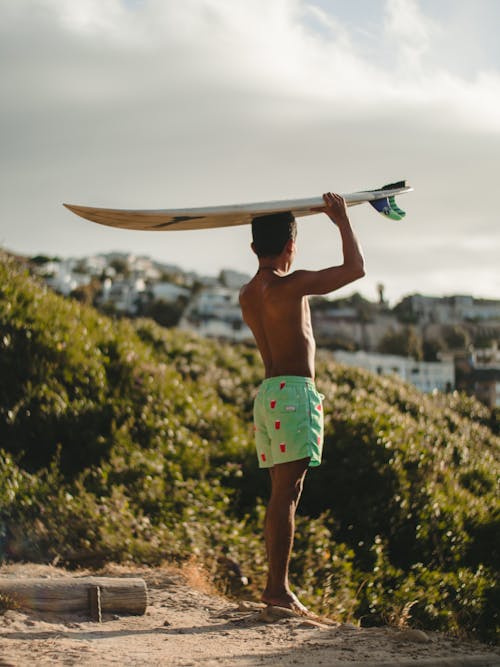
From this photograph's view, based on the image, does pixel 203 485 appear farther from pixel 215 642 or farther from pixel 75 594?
pixel 215 642

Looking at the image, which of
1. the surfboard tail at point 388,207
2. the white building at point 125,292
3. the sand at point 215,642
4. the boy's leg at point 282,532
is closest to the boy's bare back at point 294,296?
the surfboard tail at point 388,207

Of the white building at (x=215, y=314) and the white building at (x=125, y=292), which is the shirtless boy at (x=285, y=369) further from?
the white building at (x=125, y=292)

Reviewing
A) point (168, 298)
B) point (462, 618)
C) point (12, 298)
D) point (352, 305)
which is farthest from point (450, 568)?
point (168, 298)

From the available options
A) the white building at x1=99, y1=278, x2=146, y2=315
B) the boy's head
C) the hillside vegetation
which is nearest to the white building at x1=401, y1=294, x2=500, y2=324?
the hillside vegetation

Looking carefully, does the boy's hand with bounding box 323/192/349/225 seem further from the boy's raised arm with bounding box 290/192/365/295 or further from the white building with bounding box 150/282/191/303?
the white building with bounding box 150/282/191/303

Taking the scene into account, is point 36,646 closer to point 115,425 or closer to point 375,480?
point 115,425

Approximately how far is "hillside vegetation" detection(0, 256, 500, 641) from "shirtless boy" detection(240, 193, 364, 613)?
1050mm

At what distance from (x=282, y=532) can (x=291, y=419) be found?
1.82 feet

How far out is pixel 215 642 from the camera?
379cm

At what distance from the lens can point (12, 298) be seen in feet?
26.7

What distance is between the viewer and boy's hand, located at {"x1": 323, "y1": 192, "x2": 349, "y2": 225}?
4.42m

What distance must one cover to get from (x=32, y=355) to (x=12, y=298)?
2.47ft

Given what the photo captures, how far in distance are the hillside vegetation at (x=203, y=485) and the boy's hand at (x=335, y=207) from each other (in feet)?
7.29

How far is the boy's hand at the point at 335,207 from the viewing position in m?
4.42
